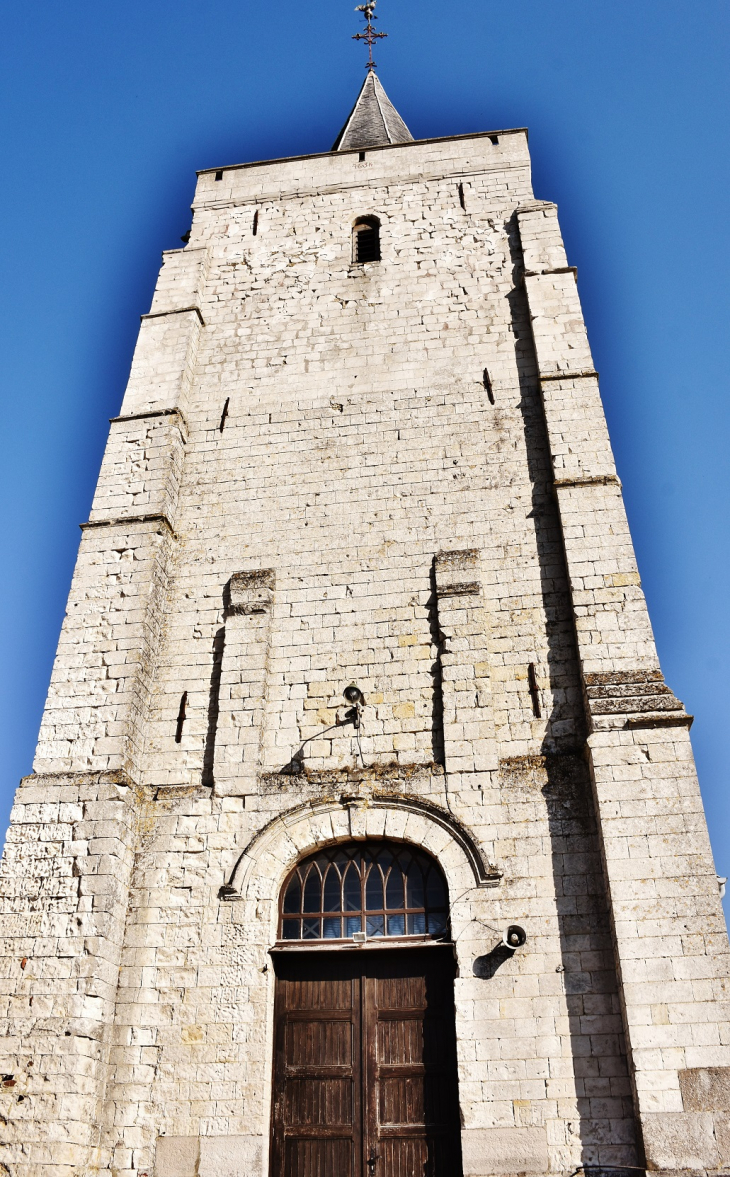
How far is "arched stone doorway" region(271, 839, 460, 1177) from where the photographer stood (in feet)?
22.3

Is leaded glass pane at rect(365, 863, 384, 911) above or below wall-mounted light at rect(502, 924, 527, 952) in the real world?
above

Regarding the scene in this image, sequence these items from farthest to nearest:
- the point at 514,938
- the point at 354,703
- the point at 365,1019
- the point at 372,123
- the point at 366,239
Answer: the point at 372,123, the point at 366,239, the point at 354,703, the point at 365,1019, the point at 514,938

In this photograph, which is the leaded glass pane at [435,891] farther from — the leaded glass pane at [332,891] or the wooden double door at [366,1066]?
the leaded glass pane at [332,891]

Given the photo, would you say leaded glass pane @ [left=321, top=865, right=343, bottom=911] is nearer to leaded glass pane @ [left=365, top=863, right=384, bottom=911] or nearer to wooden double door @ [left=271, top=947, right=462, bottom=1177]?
leaded glass pane @ [left=365, top=863, right=384, bottom=911]

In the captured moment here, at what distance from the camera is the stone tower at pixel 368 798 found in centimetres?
666

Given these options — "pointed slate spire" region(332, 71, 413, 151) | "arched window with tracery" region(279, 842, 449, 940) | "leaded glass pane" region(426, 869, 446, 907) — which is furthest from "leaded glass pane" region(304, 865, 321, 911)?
"pointed slate spire" region(332, 71, 413, 151)

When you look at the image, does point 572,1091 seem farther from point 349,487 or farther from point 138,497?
point 138,497

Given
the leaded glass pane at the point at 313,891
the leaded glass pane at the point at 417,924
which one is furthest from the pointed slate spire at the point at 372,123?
the leaded glass pane at the point at 417,924

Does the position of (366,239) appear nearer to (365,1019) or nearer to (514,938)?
(514,938)

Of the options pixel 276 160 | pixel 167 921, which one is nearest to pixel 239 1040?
pixel 167 921

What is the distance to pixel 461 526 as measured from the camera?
30.7 ft

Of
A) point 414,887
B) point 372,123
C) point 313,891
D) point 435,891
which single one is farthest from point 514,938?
point 372,123

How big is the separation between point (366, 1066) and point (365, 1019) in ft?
1.08

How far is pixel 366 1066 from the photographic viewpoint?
23.1 feet
